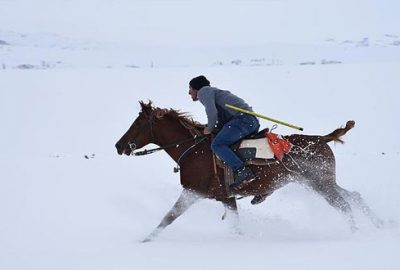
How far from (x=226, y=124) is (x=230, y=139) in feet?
0.77

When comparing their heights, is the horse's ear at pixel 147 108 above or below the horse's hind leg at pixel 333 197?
above

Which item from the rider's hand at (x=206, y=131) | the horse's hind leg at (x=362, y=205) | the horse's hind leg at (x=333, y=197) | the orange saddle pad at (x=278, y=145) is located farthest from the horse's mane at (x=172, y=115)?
the horse's hind leg at (x=362, y=205)

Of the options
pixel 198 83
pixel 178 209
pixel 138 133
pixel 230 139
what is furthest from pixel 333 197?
pixel 138 133

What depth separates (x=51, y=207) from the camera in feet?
31.2

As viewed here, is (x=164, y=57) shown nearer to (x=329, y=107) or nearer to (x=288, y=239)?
(x=329, y=107)

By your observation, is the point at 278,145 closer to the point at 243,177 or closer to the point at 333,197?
the point at 243,177

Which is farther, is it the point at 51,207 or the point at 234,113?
the point at 51,207

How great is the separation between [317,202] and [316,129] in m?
9.85

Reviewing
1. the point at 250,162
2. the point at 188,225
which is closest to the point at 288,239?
the point at 250,162

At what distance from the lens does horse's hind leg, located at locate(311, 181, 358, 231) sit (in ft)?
25.1

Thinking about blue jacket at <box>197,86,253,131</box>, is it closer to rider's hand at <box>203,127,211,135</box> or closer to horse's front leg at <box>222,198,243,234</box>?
rider's hand at <box>203,127,211,135</box>

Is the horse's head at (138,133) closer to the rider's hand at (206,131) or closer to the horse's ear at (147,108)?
the horse's ear at (147,108)

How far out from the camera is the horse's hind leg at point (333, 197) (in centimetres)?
766

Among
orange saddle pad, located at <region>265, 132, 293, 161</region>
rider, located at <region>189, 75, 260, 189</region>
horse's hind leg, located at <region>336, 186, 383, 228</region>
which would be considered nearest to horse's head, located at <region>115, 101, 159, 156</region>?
rider, located at <region>189, 75, 260, 189</region>
